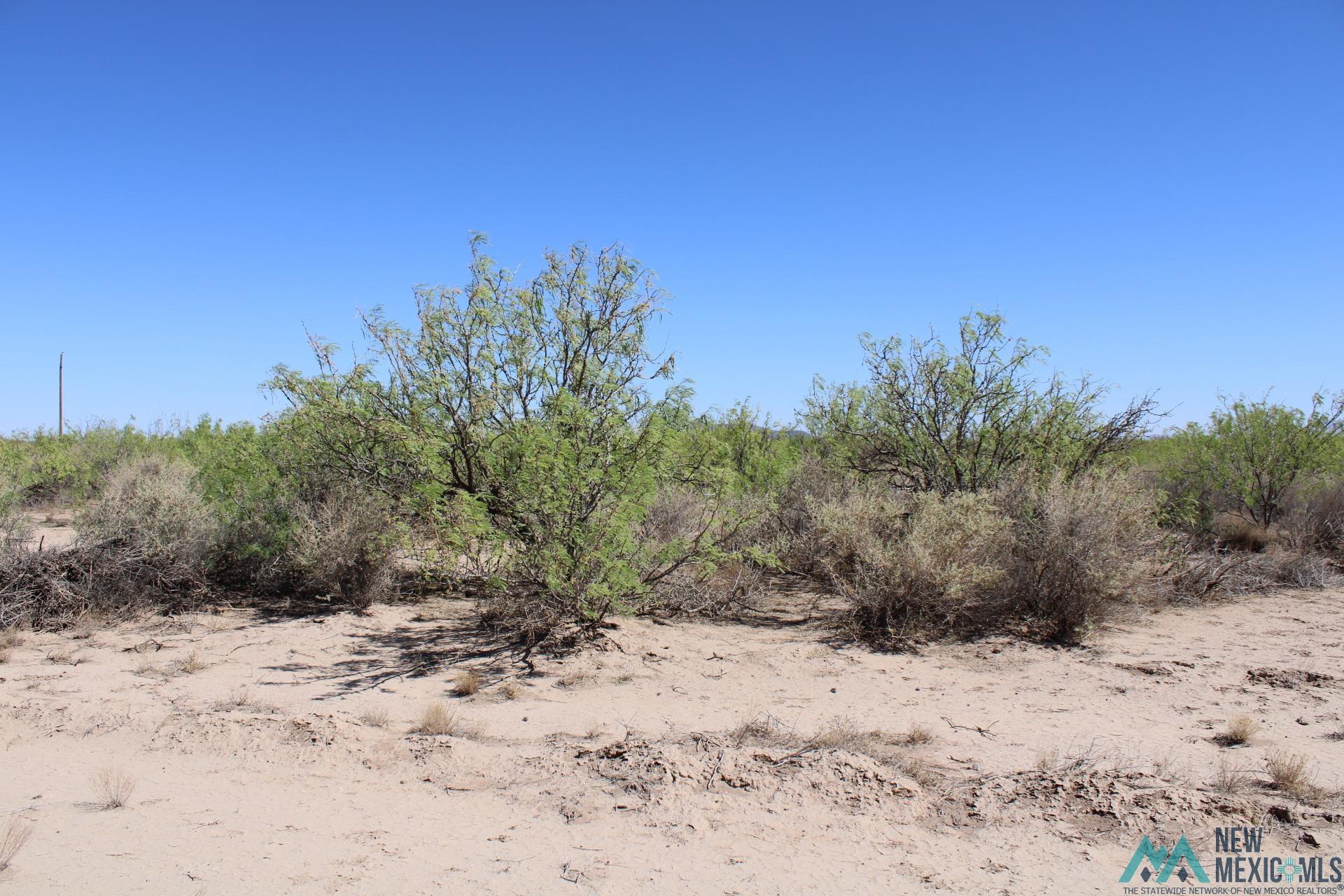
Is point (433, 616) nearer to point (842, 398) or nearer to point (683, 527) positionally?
point (683, 527)

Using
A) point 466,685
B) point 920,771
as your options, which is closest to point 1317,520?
point 920,771

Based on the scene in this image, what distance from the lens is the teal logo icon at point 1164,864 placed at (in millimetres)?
3834

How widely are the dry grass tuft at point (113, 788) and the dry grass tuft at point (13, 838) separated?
36 centimetres

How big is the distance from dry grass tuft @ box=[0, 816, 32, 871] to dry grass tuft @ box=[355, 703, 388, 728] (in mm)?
2110

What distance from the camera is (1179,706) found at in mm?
6422

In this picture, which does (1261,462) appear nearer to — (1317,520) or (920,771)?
(1317,520)

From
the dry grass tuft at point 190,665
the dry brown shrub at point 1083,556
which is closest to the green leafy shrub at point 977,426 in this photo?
the dry brown shrub at point 1083,556

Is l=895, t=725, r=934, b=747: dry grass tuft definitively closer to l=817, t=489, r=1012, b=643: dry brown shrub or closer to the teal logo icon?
the teal logo icon

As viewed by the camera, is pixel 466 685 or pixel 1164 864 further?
pixel 466 685

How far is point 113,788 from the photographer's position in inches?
182

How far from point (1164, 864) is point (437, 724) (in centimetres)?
466

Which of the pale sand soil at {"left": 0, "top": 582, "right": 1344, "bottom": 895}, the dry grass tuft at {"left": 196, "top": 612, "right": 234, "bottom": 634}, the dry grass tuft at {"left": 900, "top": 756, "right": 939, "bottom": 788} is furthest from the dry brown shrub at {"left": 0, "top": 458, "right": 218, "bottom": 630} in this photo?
the dry grass tuft at {"left": 900, "top": 756, "right": 939, "bottom": 788}

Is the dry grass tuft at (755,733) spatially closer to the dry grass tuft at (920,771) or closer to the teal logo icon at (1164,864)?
the dry grass tuft at (920,771)

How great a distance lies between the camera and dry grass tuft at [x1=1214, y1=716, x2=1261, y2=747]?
18.1 feet
